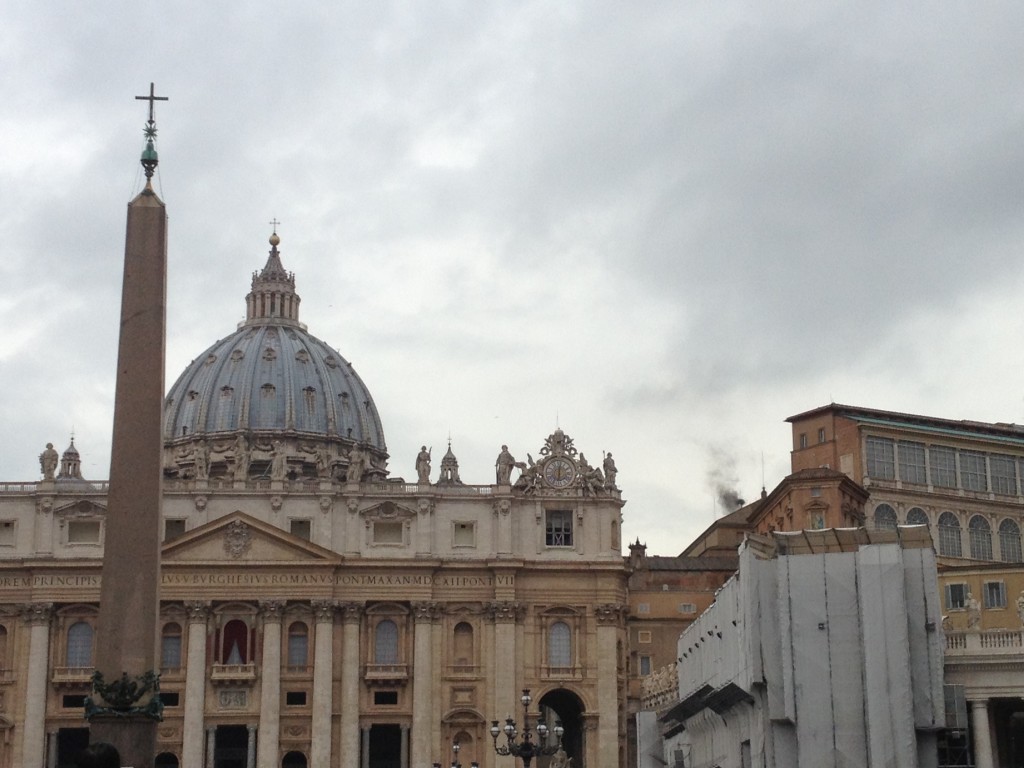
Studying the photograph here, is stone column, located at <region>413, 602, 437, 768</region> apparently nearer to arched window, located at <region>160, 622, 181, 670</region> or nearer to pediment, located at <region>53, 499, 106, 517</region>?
arched window, located at <region>160, 622, 181, 670</region>

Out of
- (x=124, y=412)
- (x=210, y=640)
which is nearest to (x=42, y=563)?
(x=210, y=640)

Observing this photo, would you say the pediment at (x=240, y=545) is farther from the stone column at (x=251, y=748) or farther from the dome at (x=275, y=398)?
the dome at (x=275, y=398)

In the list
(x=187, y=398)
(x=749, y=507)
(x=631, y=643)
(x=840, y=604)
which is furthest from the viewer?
(x=187, y=398)

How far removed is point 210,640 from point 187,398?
4568cm

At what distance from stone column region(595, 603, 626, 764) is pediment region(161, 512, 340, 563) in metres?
13.8

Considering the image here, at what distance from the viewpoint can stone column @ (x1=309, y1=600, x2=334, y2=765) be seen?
8400cm

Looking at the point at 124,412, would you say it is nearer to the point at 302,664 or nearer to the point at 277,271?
the point at 302,664

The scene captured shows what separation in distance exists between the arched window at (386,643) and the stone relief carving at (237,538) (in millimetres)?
7776

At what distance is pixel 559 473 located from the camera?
90.5 meters

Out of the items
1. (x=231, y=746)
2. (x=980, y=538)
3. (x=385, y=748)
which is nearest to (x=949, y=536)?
(x=980, y=538)

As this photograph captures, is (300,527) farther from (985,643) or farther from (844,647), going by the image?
(985,643)

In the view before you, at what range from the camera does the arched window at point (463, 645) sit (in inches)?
3425

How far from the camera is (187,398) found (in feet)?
422

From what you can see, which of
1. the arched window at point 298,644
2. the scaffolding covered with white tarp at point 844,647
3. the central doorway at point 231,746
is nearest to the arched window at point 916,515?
the arched window at point 298,644
